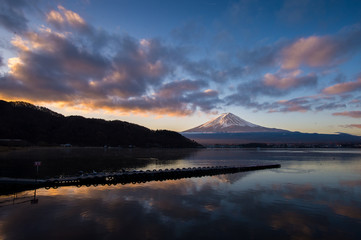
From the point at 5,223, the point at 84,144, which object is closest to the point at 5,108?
the point at 84,144

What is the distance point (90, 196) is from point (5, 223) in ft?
27.2

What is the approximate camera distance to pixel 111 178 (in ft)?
106

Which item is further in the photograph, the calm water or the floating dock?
the floating dock

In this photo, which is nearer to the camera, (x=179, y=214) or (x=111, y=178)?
(x=179, y=214)

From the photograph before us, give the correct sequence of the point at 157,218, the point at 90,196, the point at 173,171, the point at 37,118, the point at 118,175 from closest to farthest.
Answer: the point at 157,218 → the point at 90,196 → the point at 118,175 → the point at 173,171 → the point at 37,118

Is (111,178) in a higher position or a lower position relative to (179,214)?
higher

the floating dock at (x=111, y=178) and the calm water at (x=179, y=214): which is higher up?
the floating dock at (x=111, y=178)

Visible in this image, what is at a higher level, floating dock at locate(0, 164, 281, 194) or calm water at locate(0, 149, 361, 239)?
floating dock at locate(0, 164, 281, 194)

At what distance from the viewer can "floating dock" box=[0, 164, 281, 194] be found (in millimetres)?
25250

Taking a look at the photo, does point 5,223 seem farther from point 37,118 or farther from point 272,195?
point 37,118

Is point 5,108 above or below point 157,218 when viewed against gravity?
above

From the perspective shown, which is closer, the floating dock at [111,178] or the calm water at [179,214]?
the calm water at [179,214]

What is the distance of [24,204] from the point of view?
19031mm

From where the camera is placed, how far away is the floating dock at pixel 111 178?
2525 cm
